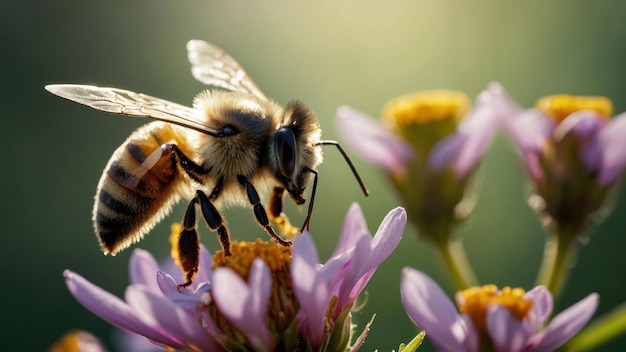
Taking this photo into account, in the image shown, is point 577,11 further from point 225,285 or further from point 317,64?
point 225,285

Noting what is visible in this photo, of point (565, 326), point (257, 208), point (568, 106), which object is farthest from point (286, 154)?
point (568, 106)

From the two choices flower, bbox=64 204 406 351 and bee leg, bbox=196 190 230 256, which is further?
bee leg, bbox=196 190 230 256

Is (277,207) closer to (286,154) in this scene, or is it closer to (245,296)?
(286,154)

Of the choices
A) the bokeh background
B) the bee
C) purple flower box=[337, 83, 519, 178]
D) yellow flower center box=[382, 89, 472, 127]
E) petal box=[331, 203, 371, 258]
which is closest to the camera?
petal box=[331, 203, 371, 258]

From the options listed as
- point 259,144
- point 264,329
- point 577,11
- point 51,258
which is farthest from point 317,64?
point 264,329

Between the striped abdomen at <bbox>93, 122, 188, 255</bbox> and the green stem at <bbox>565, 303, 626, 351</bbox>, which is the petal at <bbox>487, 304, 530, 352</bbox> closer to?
the green stem at <bbox>565, 303, 626, 351</bbox>

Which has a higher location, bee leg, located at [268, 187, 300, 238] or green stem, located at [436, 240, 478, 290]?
bee leg, located at [268, 187, 300, 238]

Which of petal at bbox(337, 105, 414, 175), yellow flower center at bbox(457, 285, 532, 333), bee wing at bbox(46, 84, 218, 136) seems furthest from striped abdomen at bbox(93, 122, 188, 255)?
yellow flower center at bbox(457, 285, 532, 333)
